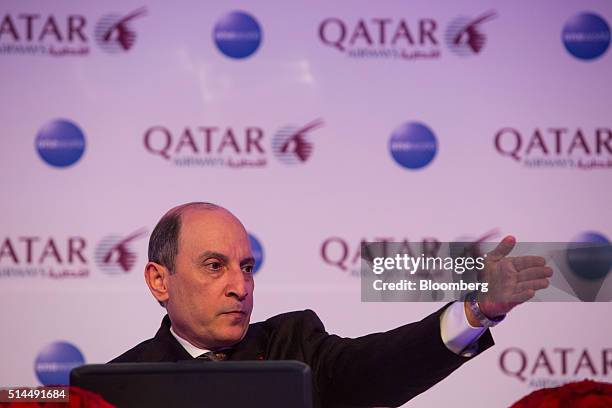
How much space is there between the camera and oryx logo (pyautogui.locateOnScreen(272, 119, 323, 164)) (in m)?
3.81

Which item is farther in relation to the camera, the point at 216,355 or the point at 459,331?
the point at 216,355

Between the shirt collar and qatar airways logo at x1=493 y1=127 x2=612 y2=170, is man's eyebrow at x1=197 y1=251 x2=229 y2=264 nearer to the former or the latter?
the shirt collar

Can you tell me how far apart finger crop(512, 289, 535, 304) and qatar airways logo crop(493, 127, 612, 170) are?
2.41m

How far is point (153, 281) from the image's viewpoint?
2.47 metres

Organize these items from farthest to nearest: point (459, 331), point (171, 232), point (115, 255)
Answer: point (115, 255) < point (171, 232) < point (459, 331)

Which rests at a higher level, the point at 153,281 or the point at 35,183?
the point at 35,183

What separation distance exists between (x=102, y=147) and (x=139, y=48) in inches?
17.2

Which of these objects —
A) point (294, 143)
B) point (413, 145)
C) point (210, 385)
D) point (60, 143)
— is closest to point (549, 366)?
point (413, 145)

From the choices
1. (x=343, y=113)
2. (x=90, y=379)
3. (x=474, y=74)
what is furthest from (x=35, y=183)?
(x=90, y=379)

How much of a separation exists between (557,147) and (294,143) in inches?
42.5

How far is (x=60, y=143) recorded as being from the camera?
12.5 ft

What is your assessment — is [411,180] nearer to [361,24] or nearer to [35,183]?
[361,24]

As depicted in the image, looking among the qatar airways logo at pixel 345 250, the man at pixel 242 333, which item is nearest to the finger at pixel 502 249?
the man at pixel 242 333

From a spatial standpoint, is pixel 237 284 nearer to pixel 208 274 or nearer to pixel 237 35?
pixel 208 274
